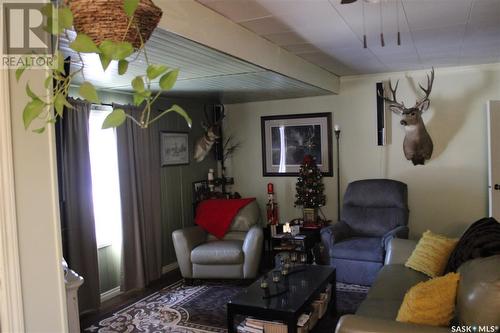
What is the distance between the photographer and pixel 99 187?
4.21 metres

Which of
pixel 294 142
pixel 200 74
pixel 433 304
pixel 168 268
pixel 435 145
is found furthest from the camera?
pixel 294 142

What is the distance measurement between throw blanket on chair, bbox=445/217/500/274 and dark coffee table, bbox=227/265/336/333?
1.02 m

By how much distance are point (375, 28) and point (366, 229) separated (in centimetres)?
244

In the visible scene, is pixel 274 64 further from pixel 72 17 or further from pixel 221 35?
pixel 72 17

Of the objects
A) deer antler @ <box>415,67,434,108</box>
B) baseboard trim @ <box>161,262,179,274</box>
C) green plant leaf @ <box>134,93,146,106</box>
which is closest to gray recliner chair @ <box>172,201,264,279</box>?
baseboard trim @ <box>161,262,179,274</box>

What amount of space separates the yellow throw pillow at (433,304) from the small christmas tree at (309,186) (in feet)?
9.81

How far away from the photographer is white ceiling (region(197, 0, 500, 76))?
2602mm

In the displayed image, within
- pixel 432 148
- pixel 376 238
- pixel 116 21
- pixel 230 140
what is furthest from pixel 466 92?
pixel 116 21

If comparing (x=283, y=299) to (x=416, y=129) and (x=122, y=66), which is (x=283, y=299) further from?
(x=416, y=129)

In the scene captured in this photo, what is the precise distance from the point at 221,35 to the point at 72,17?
176 cm

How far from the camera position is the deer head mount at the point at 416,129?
15.6ft

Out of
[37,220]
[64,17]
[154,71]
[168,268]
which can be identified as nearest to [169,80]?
[154,71]

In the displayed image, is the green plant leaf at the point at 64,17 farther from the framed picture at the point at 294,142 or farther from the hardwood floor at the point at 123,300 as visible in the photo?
the framed picture at the point at 294,142

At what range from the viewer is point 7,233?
1.44 metres
